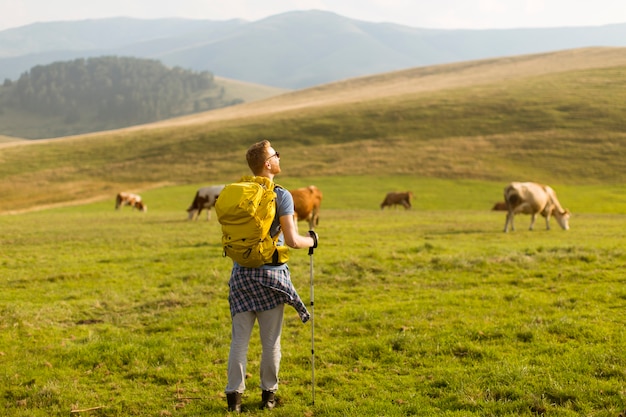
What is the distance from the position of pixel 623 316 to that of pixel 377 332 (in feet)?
14.9

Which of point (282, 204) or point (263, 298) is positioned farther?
point (263, 298)

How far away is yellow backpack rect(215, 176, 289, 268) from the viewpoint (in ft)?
21.3

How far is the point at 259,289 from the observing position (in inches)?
267

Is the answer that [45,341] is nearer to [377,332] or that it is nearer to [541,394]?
[377,332]

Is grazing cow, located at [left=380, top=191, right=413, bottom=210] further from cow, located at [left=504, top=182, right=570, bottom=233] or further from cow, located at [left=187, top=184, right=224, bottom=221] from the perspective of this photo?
cow, located at [left=504, top=182, right=570, bottom=233]

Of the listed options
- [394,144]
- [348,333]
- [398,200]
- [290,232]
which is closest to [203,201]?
[398,200]

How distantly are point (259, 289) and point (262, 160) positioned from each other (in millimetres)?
1581

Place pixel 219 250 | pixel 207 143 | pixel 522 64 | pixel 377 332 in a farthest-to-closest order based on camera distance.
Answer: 1. pixel 522 64
2. pixel 207 143
3. pixel 219 250
4. pixel 377 332

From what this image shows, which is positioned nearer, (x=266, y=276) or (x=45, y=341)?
(x=266, y=276)

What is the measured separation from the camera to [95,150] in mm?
94750

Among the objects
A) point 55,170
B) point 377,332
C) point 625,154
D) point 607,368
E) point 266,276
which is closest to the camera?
point 266,276

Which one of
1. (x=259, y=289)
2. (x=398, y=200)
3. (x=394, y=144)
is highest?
(x=394, y=144)

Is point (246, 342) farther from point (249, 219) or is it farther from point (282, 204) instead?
point (282, 204)

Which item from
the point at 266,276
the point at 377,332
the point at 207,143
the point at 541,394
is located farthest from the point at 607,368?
the point at 207,143
